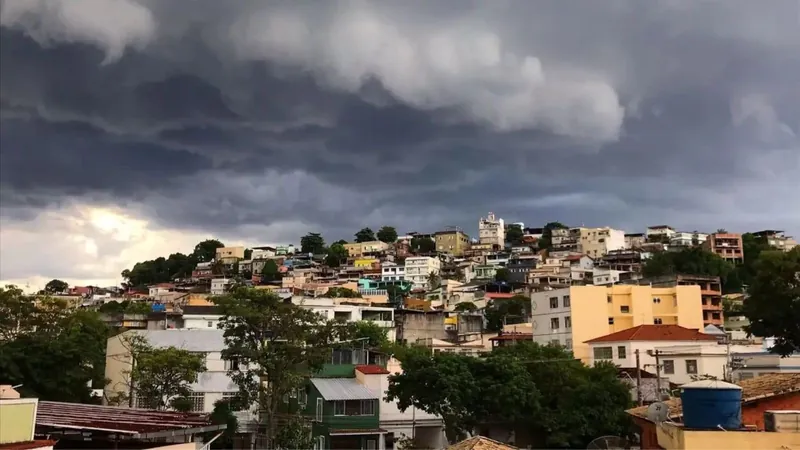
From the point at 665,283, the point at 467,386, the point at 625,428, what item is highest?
the point at 665,283

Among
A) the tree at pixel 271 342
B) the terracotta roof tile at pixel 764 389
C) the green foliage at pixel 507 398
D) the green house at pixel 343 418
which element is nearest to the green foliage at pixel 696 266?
the green foliage at pixel 507 398

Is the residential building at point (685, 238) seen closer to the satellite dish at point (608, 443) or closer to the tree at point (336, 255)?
the tree at point (336, 255)

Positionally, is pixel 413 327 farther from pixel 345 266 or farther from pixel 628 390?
pixel 345 266

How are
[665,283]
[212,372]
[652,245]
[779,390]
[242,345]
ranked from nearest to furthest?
1. [779,390]
2. [242,345]
3. [212,372]
4. [665,283]
5. [652,245]

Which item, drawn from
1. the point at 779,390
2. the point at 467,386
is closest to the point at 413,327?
the point at 467,386

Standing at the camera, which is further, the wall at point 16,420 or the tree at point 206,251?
the tree at point 206,251

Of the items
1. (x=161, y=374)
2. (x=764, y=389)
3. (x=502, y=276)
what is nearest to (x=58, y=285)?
(x=502, y=276)

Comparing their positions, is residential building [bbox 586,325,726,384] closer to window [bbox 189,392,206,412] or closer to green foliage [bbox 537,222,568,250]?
window [bbox 189,392,206,412]
